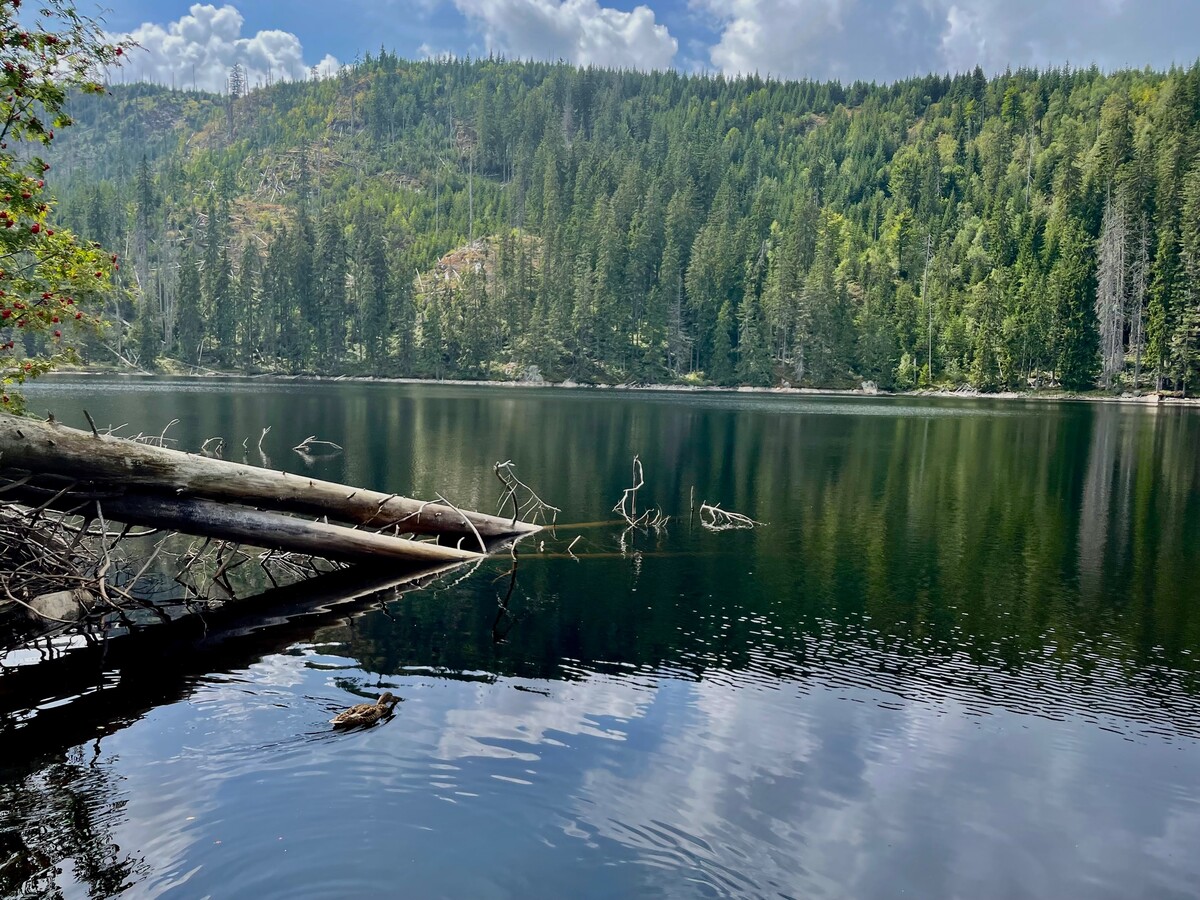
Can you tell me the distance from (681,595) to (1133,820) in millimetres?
9870

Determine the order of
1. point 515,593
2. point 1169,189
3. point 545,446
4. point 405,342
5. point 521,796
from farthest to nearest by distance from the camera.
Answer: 1. point 405,342
2. point 1169,189
3. point 545,446
4. point 515,593
5. point 521,796

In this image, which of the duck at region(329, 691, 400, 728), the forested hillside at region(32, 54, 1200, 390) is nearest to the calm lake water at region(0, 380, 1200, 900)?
the duck at region(329, 691, 400, 728)

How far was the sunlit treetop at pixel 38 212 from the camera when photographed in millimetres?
12898

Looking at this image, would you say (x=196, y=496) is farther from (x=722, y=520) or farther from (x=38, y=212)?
(x=722, y=520)

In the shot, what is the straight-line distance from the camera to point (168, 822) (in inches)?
330

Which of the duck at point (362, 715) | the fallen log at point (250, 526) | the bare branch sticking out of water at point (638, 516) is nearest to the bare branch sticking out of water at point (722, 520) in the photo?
the bare branch sticking out of water at point (638, 516)

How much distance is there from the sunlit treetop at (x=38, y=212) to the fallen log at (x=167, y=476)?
5.71 ft

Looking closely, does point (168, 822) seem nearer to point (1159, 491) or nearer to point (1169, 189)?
point (1159, 491)

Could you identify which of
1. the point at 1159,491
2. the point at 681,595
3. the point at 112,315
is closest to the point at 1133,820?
the point at 681,595

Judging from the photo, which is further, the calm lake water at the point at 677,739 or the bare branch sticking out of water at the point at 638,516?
the bare branch sticking out of water at the point at 638,516

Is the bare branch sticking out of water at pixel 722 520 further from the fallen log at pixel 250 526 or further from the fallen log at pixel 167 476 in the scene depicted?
the fallen log at pixel 250 526

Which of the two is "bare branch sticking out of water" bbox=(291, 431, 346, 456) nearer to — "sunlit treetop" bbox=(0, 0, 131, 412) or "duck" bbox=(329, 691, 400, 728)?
"sunlit treetop" bbox=(0, 0, 131, 412)

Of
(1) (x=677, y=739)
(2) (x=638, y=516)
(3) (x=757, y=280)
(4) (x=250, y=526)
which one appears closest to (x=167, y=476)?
(4) (x=250, y=526)

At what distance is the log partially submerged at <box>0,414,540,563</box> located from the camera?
13.0 metres
